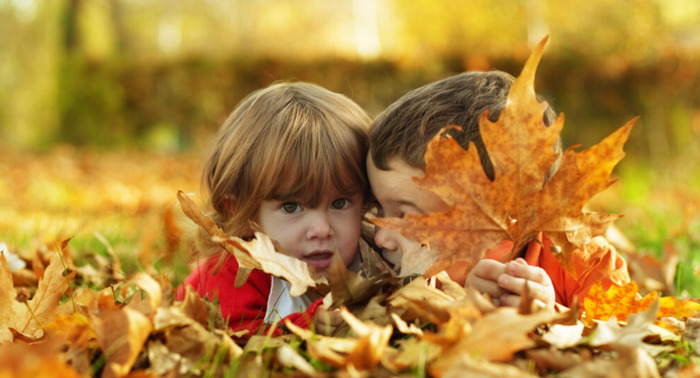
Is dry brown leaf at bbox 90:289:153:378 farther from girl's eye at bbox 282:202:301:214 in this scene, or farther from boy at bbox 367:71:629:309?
girl's eye at bbox 282:202:301:214

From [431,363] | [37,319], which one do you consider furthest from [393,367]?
[37,319]

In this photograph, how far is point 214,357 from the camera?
1.28m

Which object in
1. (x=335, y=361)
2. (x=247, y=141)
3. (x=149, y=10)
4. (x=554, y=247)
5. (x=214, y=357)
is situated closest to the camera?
(x=335, y=361)

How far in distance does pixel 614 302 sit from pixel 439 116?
2.24ft

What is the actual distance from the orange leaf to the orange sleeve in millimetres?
313

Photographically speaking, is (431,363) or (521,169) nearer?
Result: (431,363)

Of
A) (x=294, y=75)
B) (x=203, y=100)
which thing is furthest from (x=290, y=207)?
(x=203, y=100)

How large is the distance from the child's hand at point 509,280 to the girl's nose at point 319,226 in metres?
0.55

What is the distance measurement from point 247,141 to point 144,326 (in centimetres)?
110

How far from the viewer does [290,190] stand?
6.83 ft

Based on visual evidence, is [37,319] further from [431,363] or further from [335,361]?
[431,363]

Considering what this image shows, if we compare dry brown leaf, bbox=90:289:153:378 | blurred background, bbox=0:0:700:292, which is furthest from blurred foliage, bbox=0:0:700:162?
dry brown leaf, bbox=90:289:153:378

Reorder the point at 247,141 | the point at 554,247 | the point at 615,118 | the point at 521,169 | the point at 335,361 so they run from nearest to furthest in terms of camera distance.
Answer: the point at 335,361 → the point at 521,169 → the point at 554,247 → the point at 247,141 → the point at 615,118

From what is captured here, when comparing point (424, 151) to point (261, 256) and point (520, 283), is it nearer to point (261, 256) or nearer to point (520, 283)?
point (520, 283)
